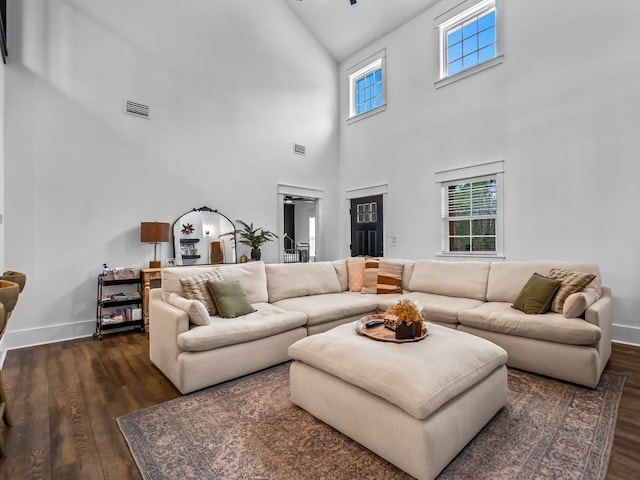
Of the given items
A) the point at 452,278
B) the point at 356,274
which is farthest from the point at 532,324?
the point at 356,274

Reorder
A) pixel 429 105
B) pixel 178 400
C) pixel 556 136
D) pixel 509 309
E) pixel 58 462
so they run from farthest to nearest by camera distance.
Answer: pixel 429 105, pixel 556 136, pixel 509 309, pixel 178 400, pixel 58 462

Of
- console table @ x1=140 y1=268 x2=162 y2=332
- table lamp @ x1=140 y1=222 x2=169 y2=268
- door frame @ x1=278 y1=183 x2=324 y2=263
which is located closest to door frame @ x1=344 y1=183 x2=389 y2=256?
door frame @ x1=278 y1=183 x2=324 y2=263

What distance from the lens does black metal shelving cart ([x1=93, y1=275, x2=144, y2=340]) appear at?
153 inches

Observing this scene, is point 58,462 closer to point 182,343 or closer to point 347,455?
point 182,343

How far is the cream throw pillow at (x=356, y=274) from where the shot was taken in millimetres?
4207

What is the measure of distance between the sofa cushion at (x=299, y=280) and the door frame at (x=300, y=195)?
1898 millimetres

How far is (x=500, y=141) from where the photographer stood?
4.53 metres

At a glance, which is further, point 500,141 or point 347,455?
point 500,141

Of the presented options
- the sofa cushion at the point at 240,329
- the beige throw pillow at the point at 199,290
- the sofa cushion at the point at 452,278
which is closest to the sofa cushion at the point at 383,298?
the sofa cushion at the point at 452,278

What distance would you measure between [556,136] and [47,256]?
20.6ft

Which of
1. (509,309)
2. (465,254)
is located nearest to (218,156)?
(465,254)

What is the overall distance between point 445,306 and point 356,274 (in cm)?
129

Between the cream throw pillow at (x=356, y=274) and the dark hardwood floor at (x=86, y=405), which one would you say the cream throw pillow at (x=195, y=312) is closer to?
the dark hardwood floor at (x=86, y=405)

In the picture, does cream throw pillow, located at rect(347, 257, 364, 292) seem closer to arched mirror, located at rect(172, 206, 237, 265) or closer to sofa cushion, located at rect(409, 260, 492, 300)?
sofa cushion, located at rect(409, 260, 492, 300)
